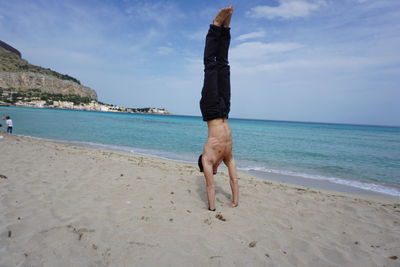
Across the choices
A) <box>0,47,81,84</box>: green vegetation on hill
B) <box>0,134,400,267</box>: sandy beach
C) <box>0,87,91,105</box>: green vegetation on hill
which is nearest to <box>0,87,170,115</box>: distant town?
<box>0,87,91,105</box>: green vegetation on hill

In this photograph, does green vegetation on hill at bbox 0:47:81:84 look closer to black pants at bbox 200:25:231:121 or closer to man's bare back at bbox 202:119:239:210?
black pants at bbox 200:25:231:121

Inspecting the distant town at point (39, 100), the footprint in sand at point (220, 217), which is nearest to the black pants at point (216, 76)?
the footprint in sand at point (220, 217)

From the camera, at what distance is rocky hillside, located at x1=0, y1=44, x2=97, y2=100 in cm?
12212

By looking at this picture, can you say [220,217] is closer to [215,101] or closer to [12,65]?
[215,101]

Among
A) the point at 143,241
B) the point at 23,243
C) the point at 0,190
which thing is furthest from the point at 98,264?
the point at 0,190

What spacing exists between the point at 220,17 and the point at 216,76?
906mm

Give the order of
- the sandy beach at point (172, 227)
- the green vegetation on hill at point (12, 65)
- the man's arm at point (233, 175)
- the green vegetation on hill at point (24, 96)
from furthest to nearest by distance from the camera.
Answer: the green vegetation on hill at point (12, 65), the green vegetation on hill at point (24, 96), the man's arm at point (233, 175), the sandy beach at point (172, 227)

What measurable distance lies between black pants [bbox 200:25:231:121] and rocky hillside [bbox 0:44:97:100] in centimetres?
15371

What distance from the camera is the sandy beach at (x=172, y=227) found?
9.06 feet

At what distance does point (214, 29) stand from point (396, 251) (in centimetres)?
419

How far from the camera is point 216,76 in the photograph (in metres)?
4.03

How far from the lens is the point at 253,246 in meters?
3.11

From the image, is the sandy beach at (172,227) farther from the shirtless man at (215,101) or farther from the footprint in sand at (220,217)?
the shirtless man at (215,101)

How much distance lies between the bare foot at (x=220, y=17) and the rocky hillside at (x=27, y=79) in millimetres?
153846
